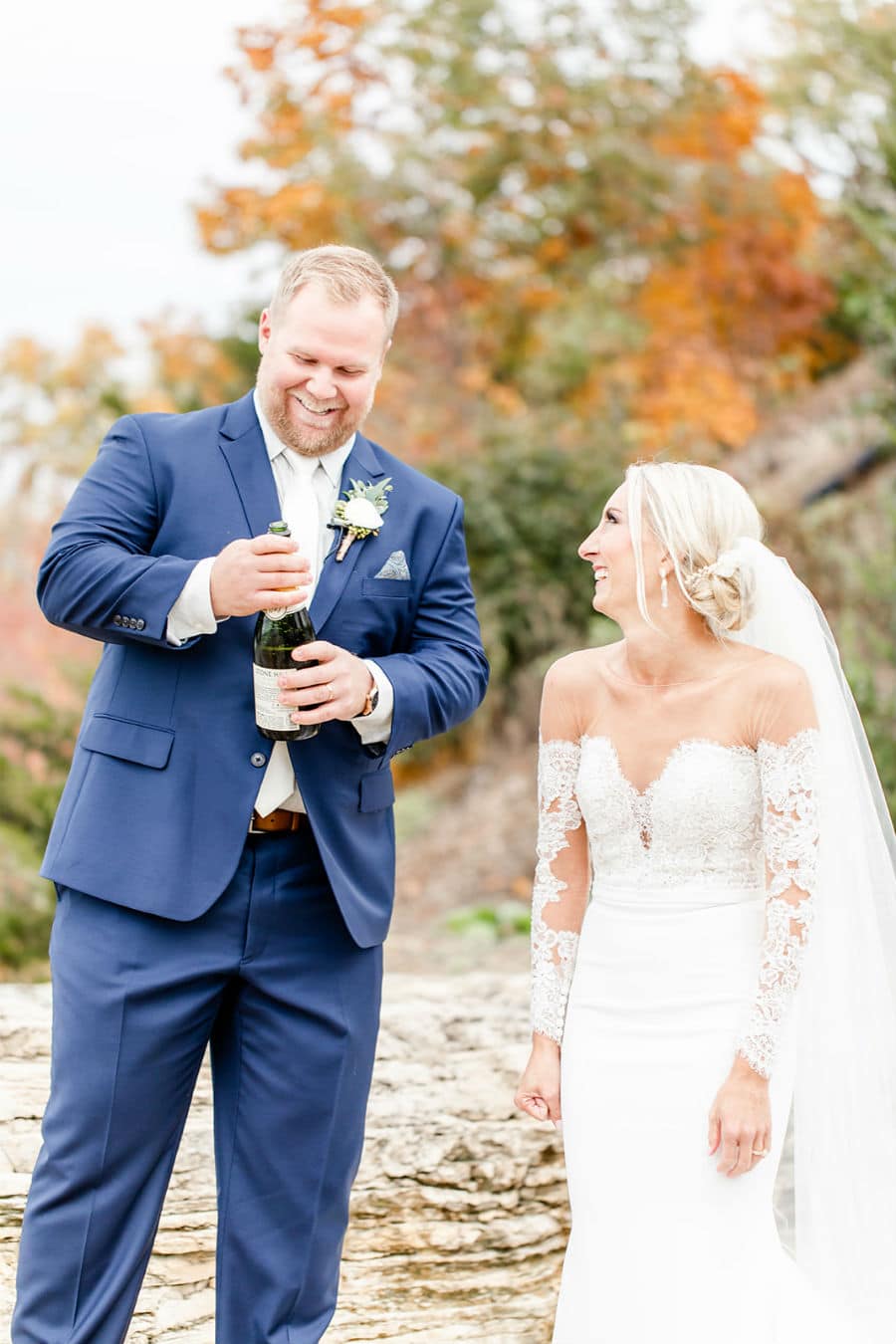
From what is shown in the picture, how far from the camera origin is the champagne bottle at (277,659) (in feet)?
8.89

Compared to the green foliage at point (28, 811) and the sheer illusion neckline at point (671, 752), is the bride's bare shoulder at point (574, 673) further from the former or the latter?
the green foliage at point (28, 811)

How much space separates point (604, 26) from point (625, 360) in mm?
3188

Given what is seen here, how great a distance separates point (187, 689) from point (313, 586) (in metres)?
0.34

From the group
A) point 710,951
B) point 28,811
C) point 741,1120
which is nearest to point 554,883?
point 710,951

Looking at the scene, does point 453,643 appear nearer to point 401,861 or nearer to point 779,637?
point 779,637

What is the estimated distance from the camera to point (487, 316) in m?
15.4

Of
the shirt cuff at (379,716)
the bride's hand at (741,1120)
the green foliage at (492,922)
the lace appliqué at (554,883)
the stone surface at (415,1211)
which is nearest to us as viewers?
the bride's hand at (741,1120)

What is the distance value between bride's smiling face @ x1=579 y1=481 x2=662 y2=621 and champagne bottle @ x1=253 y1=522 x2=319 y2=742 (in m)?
0.64

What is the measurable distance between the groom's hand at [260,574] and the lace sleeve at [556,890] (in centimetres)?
77

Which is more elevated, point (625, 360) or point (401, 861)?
point (625, 360)

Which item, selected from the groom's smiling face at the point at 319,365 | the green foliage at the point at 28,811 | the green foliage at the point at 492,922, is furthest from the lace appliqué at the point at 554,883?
the green foliage at the point at 492,922

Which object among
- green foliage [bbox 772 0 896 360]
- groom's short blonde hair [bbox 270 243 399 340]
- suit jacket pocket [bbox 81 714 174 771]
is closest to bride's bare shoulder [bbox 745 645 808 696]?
groom's short blonde hair [bbox 270 243 399 340]

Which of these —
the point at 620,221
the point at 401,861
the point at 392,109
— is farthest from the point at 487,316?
the point at 401,861

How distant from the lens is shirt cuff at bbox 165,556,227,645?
272 centimetres
